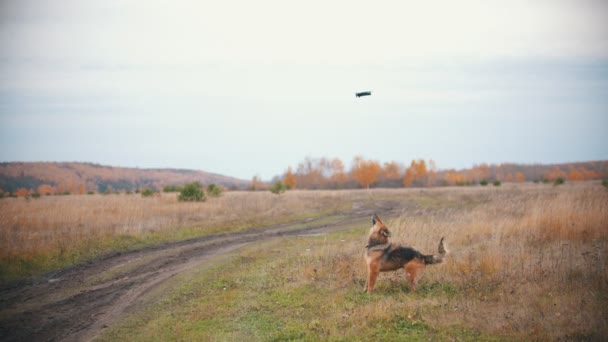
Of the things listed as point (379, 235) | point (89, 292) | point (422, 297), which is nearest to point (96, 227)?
point (89, 292)

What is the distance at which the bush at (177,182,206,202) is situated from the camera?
3275cm

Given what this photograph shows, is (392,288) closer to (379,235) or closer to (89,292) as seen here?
Result: (379,235)

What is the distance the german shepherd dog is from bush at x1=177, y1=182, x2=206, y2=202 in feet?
87.5

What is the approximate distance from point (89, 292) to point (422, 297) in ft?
28.9

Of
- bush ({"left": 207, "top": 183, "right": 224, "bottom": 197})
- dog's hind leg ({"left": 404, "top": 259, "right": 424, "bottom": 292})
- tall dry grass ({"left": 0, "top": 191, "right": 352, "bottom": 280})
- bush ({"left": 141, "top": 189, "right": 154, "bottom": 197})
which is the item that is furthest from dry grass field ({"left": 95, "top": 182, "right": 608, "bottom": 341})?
bush ({"left": 141, "top": 189, "right": 154, "bottom": 197})

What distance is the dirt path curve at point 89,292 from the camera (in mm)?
8055

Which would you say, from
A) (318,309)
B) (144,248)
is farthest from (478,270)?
(144,248)

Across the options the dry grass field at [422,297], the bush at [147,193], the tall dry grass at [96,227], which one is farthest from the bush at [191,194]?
the dry grass field at [422,297]

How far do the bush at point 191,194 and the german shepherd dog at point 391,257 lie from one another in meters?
26.7

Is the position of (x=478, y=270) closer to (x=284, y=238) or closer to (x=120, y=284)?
(x=120, y=284)

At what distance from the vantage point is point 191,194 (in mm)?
32938

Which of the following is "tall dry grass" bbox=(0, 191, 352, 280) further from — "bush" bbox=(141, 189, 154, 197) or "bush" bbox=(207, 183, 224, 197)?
"bush" bbox=(141, 189, 154, 197)

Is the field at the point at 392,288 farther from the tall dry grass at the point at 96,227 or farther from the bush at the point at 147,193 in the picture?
the bush at the point at 147,193

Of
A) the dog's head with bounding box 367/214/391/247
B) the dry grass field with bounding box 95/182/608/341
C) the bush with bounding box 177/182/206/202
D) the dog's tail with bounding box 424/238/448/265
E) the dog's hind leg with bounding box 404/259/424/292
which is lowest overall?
the dry grass field with bounding box 95/182/608/341
